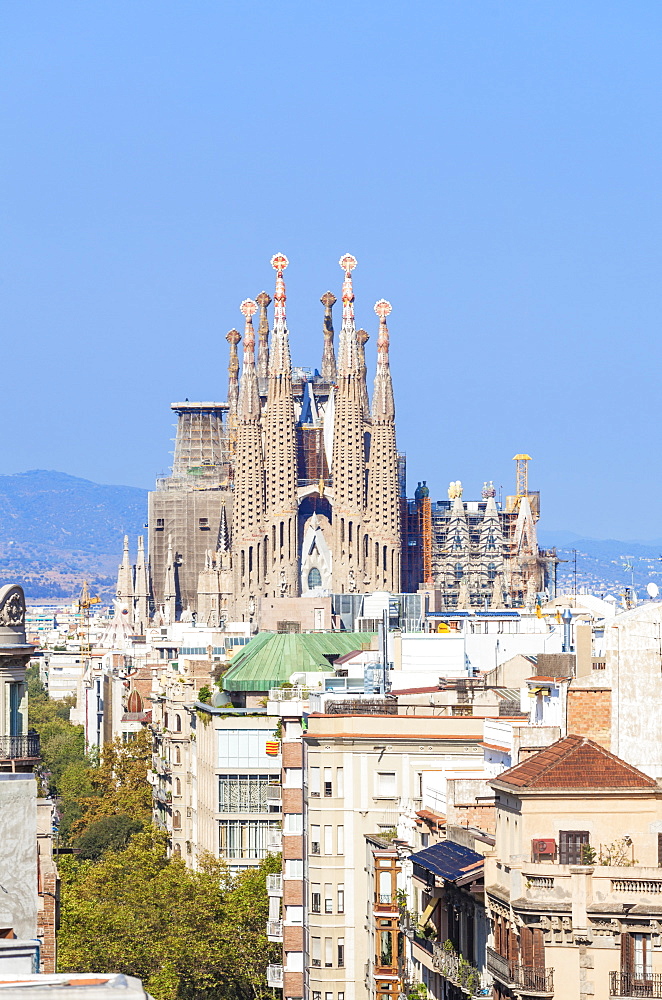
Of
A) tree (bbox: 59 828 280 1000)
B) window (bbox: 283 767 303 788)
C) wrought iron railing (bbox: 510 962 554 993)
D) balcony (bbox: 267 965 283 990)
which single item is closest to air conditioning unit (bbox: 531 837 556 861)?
wrought iron railing (bbox: 510 962 554 993)

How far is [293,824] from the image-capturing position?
61.0 m

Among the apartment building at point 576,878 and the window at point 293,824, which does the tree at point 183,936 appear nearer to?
the window at point 293,824

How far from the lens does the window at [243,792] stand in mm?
77875

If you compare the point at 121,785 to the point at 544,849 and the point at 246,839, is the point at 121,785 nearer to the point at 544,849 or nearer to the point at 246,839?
the point at 246,839

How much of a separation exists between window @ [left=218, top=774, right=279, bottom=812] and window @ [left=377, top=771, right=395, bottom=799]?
21.2 metres

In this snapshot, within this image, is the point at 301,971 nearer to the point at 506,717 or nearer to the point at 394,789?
the point at 394,789

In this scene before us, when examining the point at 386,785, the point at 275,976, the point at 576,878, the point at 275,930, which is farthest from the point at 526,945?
the point at 275,976

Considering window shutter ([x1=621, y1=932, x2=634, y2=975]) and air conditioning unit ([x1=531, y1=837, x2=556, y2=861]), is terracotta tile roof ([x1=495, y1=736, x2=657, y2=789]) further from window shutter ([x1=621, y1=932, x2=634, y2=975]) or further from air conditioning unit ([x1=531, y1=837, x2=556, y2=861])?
window shutter ([x1=621, y1=932, x2=634, y2=975])

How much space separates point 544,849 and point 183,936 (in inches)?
1404

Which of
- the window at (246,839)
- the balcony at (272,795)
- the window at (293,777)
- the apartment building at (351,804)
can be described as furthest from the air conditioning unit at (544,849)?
the window at (246,839)

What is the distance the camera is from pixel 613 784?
A: 112 feet

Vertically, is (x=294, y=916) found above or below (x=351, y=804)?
below

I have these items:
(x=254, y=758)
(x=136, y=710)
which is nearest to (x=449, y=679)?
(x=254, y=758)

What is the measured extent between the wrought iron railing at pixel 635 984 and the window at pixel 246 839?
46.6 meters
